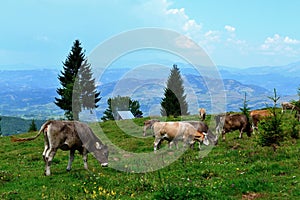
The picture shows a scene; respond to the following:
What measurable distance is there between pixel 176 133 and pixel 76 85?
5607 cm

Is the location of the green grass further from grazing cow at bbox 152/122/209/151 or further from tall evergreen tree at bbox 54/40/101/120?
tall evergreen tree at bbox 54/40/101/120

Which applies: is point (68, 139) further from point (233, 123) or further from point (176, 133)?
point (233, 123)

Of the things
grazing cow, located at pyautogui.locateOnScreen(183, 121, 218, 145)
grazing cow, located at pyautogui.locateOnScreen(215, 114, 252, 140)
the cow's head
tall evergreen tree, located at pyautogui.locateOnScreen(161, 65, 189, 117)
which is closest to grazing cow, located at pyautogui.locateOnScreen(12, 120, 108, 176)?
the cow's head

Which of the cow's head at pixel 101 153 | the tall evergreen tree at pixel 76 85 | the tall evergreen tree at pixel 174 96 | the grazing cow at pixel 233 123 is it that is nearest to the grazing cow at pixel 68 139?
the cow's head at pixel 101 153

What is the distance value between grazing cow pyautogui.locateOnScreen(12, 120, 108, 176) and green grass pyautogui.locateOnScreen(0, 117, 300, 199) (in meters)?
0.86

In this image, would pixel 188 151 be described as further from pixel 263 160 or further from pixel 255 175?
pixel 255 175

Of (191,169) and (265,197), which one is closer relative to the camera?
(265,197)

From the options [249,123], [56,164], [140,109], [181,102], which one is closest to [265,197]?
[56,164]

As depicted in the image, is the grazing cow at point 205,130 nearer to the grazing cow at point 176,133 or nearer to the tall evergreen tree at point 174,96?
the grazing cow at point 176,133

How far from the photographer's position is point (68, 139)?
55.2 feet

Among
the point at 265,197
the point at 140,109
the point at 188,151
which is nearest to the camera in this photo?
the point at 265,197

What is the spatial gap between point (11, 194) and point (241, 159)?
10.7 metres

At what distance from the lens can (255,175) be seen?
14.2 m

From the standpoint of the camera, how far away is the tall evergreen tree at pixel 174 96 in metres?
83.1
